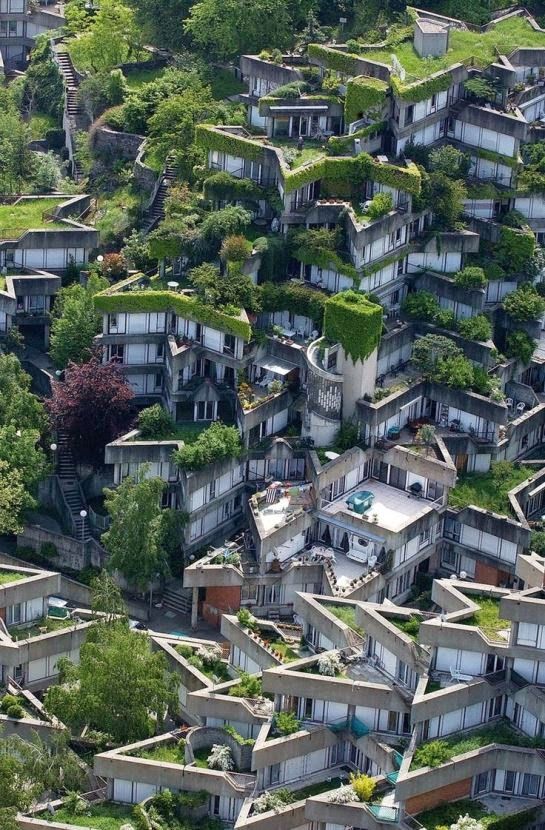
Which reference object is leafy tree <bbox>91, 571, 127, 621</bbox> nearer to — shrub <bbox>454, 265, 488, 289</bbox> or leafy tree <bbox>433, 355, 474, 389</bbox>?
leafy tree <bbox>433, 355, 474, 389</bbox>

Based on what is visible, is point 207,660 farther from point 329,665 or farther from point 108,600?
point 329,665

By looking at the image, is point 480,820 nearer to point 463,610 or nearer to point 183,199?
point 463,610

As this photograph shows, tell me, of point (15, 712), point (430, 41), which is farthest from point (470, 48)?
point (15, 712)

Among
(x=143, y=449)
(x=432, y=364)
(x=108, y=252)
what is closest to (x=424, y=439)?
(x=432, y=364)

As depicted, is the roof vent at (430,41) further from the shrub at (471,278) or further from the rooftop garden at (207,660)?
the rooftop garden at (207,660)

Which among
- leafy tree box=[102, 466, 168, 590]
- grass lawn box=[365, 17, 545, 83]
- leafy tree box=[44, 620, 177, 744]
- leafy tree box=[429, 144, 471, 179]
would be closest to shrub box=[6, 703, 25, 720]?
leafy tree box=[44, 620, 177, 744]

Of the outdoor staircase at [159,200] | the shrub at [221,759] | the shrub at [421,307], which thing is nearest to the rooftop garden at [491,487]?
the shrub at [421,307]
